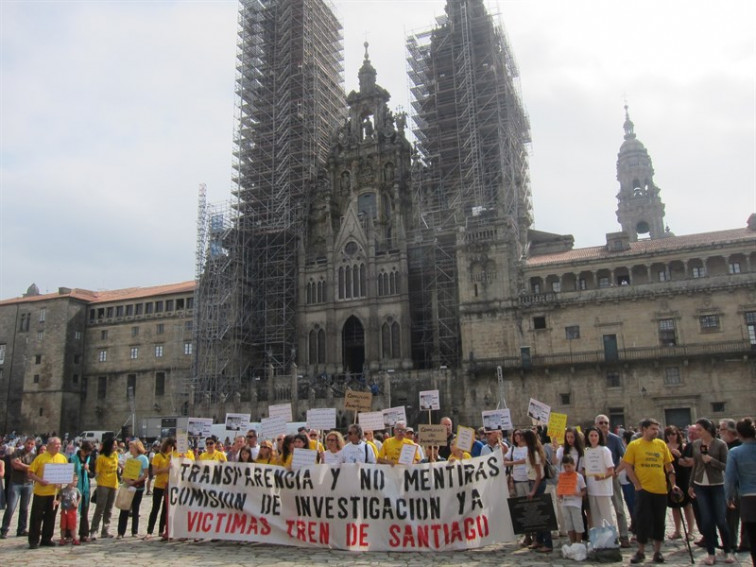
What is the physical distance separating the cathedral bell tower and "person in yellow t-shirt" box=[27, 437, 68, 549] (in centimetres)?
8382

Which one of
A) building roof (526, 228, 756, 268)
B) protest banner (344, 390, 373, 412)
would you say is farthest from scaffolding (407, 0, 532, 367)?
protest banner (344, 390, 373, 412)

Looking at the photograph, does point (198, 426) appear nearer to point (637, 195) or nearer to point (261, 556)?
point (261, 556)

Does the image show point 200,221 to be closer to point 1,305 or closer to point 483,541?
point 1,305

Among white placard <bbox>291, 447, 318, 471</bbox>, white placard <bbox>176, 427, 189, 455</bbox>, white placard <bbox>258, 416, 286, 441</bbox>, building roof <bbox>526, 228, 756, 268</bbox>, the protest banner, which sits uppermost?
building roof <bbox>526, 228, 756, 268</bbox>

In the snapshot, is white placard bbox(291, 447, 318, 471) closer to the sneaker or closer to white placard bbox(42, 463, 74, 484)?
white placard bbox(42, 463, 74, 484)

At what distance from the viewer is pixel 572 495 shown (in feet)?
41.2

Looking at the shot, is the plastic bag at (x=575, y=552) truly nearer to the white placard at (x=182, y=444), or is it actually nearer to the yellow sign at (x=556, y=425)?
the yellow sign at (x=556, y=425)

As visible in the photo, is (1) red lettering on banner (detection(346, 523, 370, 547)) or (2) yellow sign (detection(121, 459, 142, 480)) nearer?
(1) red lettering on banner (detection(346, 523, 370, 547))

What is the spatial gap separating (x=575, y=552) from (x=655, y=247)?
4007cm

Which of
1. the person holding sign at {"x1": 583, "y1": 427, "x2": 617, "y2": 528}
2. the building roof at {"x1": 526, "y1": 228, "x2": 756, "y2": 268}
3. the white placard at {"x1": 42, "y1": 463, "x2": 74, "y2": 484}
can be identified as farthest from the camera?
the building roof at {"x1": 526, "y1": 228, "x2": 756, "y2": 268}

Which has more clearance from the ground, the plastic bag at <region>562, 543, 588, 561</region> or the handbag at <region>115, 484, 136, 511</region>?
the handbag at <region>115, 484, 136, 511</region>

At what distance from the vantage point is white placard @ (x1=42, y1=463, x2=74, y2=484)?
46.1 feet

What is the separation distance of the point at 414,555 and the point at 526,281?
1509 inches

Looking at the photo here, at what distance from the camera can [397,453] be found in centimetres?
1449
